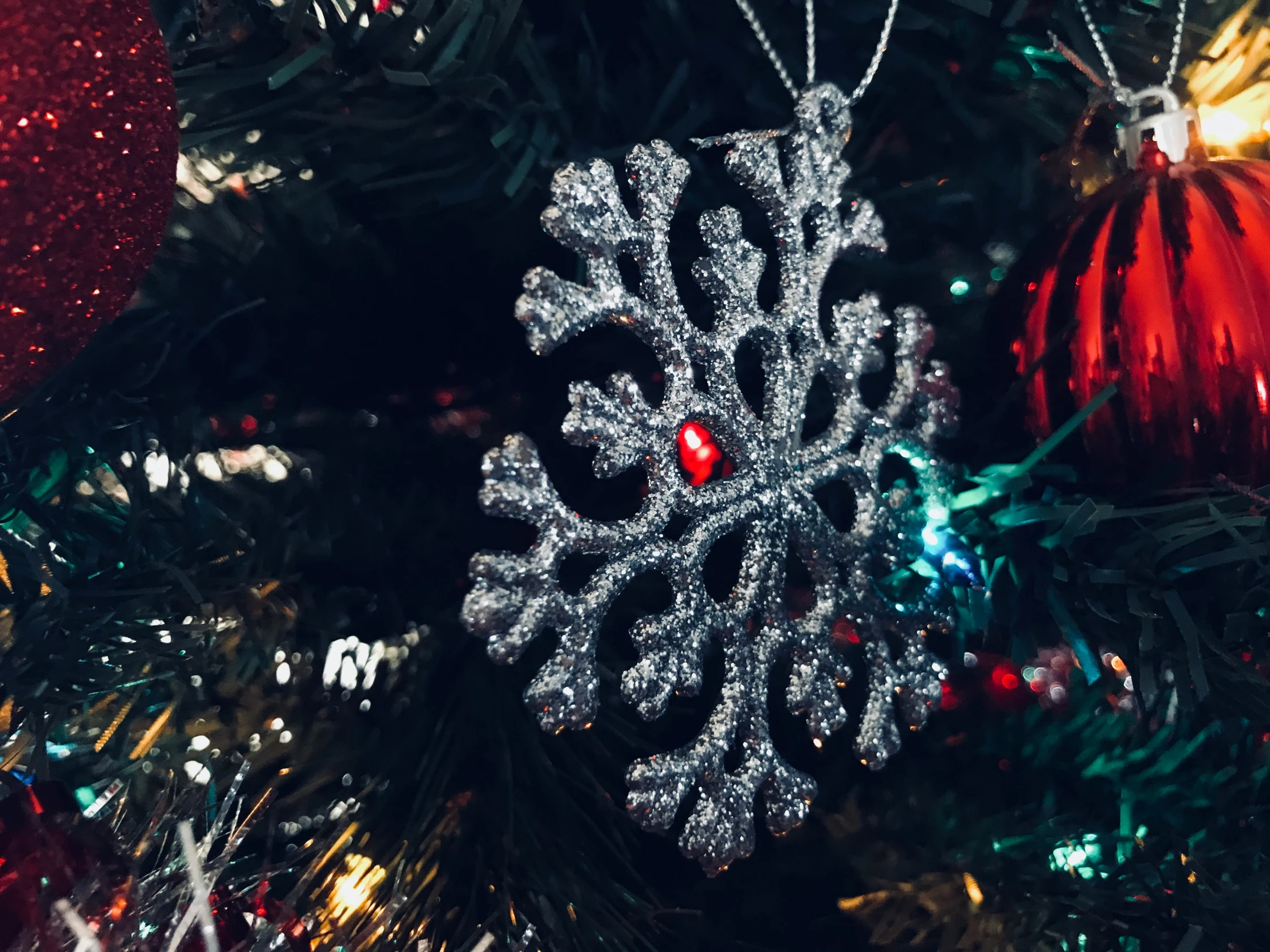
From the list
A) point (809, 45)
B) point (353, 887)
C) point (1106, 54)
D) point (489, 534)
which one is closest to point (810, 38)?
point (809, 45)

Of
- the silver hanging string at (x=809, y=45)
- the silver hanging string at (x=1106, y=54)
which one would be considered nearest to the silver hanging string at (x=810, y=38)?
the silver hanging string at (x=809, y=45)

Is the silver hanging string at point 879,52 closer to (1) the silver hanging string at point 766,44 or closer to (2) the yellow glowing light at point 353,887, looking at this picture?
(1) the silver hanging string at point 766,44

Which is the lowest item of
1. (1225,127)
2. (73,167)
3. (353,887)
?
(353,887)

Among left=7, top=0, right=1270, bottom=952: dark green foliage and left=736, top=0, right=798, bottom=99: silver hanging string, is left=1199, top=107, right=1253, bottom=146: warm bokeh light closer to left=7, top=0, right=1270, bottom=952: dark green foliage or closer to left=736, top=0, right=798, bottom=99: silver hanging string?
left=7, top=0, right=1270, bottom=952: dark green foliage

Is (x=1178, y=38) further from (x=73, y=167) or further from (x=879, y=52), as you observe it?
(x=73, y=167)

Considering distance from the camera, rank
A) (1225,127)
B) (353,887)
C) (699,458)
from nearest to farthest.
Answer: (353,887)
(699,458)
(1225,127)

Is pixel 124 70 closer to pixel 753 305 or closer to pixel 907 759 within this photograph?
pixel 753 305
